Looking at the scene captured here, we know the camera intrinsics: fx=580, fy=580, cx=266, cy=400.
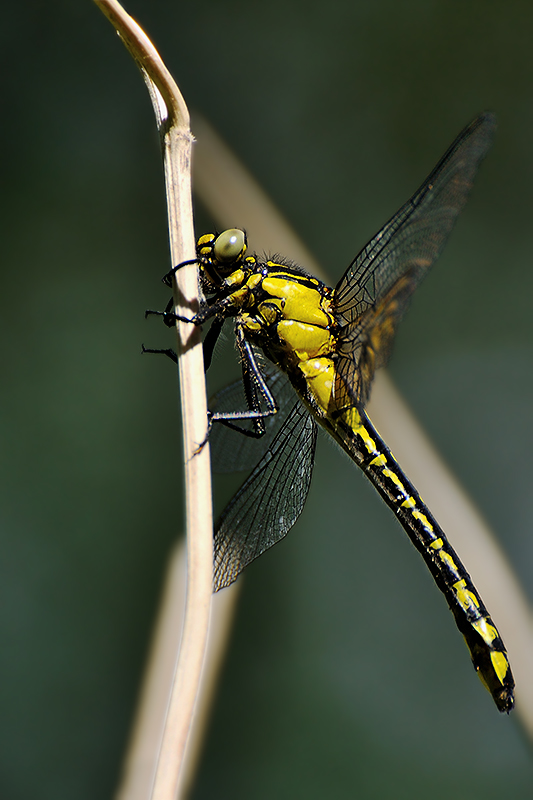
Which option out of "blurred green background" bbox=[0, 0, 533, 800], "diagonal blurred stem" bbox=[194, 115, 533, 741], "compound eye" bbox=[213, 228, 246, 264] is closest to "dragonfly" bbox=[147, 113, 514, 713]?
"compound eye" bbox=[213, 228, 246, 264]

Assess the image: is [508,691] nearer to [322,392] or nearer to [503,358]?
[322,392]

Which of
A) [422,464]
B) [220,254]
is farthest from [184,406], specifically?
[422,464]

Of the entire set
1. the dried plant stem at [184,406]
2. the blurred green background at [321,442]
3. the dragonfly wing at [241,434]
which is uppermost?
the blurred green background at [321,442]

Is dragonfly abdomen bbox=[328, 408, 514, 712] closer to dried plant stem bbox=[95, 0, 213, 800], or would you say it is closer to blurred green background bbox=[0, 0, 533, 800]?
dried plant stem bbox=[95, 0, 213, 800]

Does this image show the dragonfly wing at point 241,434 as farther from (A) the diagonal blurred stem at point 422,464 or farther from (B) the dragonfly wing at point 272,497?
(A) the diagonal blurred stem at point 422,464

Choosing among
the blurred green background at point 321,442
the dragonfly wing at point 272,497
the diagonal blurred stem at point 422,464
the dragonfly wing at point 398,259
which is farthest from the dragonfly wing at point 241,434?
the blurred green background at point 321,442

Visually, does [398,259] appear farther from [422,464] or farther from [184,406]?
[422,464]

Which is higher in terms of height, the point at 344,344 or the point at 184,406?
the point at 344,344
